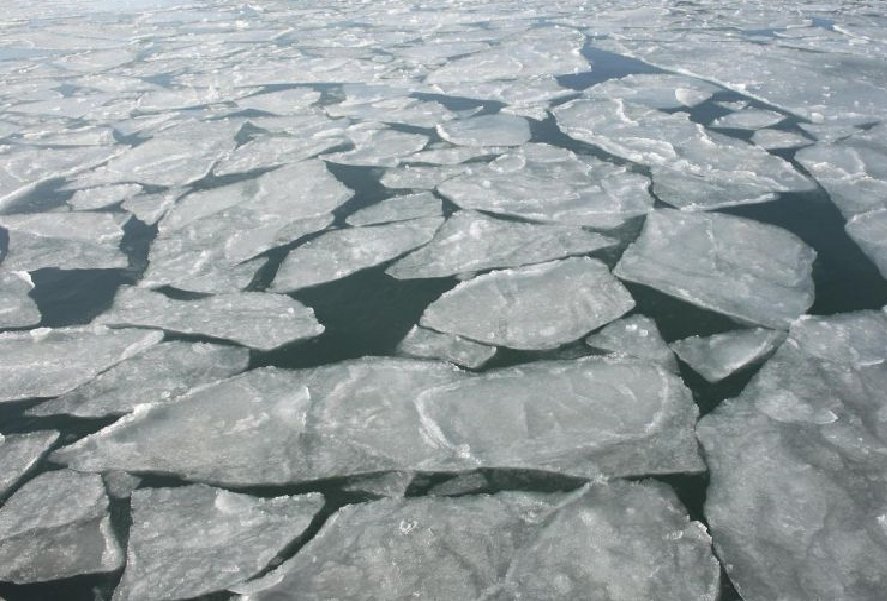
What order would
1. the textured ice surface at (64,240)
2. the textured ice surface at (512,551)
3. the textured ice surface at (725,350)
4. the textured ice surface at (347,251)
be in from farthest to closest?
the textured ice surface at (64,240), the textured ice surface at (347,251), the textured ice surface at (725,350), the textured ice surface at (512,551)

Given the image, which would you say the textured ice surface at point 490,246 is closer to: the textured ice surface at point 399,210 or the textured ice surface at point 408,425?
the textured ice surface at point 399,210

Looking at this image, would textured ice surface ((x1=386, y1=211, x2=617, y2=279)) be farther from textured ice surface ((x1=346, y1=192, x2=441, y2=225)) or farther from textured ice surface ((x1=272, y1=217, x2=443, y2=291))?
textured ice surface ((x1=346, y1=192, x2=441, y2=225))

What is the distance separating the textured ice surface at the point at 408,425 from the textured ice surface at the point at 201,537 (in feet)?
0.25

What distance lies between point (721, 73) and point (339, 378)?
181 inches

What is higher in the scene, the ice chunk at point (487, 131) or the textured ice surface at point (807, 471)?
the ice chunk at point (487, 131)

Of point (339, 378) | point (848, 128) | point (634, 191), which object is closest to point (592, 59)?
point (848, 128)

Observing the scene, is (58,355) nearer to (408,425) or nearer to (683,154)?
(408,425)

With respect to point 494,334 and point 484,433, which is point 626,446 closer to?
point 484,433

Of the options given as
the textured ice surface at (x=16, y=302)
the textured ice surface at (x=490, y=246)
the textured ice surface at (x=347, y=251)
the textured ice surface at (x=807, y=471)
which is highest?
the textured ice surface at (x=16, y=302)

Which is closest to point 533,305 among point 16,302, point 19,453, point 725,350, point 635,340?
point 635,340

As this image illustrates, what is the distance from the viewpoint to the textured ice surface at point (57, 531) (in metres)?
1.34

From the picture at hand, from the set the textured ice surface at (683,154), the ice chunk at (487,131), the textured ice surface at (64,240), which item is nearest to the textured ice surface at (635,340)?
the textured ice surface at (683,154)

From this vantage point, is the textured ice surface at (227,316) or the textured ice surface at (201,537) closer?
the textured ice surface at (201,537)

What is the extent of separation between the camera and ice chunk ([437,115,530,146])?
368cm
